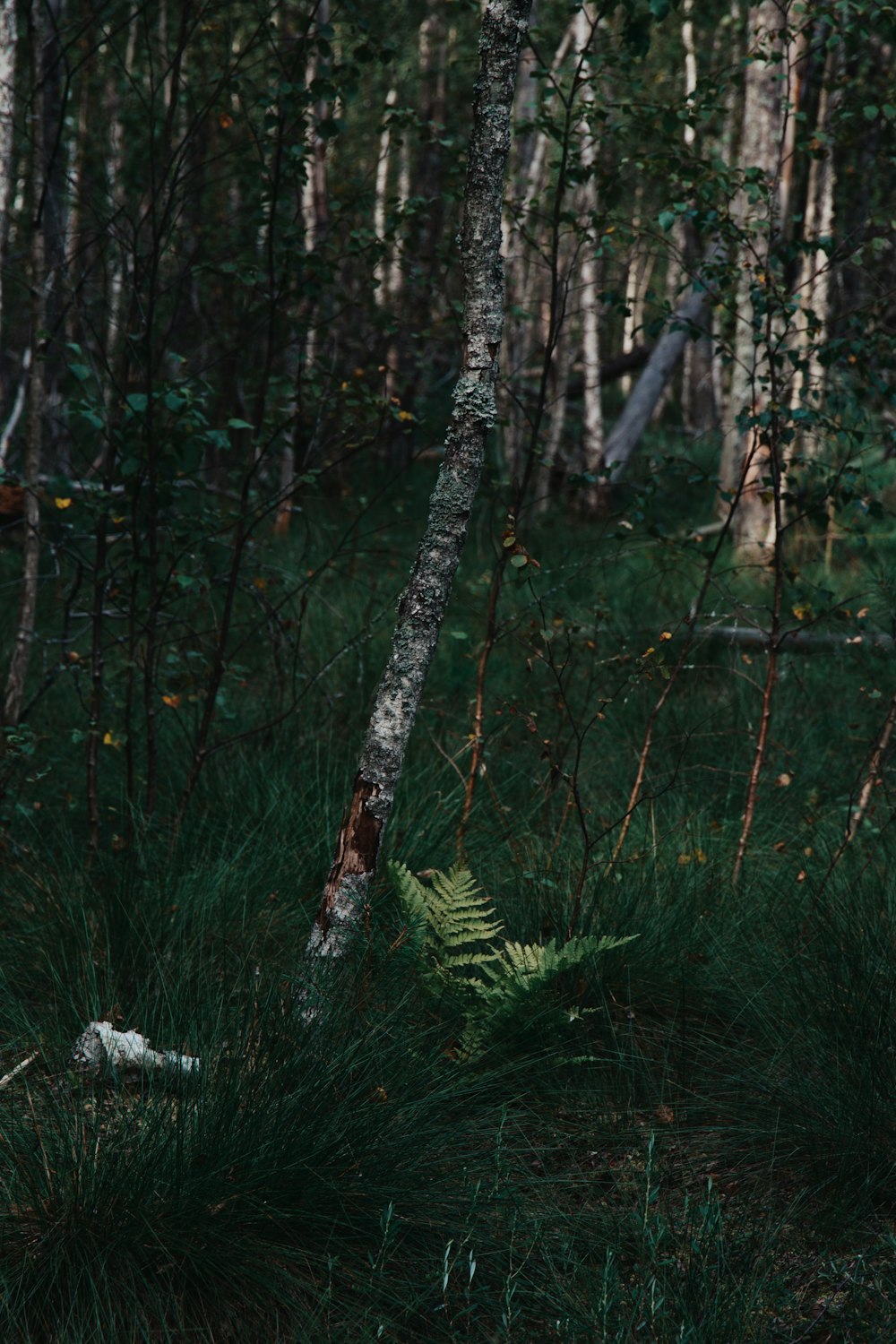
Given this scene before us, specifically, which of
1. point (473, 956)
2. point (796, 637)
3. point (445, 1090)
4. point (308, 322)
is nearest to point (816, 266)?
point (796, 637)

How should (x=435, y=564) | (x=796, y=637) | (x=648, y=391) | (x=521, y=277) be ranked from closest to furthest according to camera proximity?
(x=435, y=564), (x=796, y=637), (x=648, y=391), (x=521, y=277)

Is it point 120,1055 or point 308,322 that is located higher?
Answer: point 308,322

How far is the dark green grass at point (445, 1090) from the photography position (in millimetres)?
2129

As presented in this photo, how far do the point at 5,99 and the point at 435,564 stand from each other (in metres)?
3.18

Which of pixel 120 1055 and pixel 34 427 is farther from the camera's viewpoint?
pixel 34 427

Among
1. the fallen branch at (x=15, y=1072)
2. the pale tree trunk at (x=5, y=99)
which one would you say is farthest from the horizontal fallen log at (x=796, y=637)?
the fallen branch at (x=15, y=1072)

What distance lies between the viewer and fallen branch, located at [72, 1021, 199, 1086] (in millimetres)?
2492

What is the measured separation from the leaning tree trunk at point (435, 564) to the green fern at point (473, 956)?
18cm

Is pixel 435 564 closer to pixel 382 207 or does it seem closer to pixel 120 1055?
pixel 120 1055

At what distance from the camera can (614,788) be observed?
4809mm

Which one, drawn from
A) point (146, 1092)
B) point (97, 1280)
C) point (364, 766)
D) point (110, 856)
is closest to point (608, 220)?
point (364, 766)

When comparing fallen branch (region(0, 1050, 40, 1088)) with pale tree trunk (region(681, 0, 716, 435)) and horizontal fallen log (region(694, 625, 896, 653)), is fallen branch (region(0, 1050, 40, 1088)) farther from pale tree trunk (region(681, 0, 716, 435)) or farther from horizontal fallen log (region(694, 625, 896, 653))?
pale tree trunk (region(681, 0, 716, 435))

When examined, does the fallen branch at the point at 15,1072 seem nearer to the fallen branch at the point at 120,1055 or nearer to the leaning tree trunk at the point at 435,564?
the fallen branch at the point at 120,1055

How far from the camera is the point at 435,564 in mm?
2988
